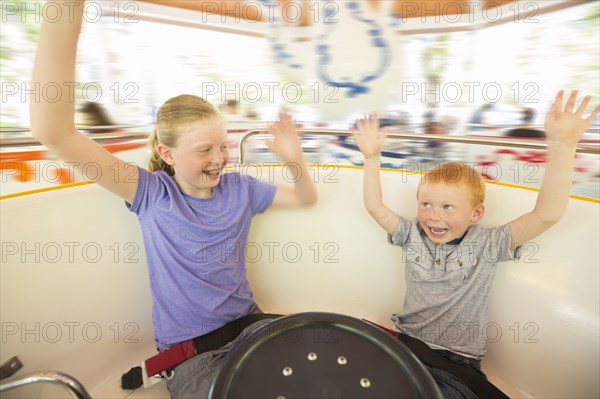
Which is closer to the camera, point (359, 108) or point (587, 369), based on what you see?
point (587, 369)

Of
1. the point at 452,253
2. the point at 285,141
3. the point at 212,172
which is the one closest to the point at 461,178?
the point at 452,253

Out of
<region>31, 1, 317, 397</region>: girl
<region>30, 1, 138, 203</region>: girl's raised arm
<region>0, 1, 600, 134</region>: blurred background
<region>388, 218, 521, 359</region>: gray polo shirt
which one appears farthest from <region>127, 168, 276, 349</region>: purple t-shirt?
<region>0, 1, 600, 134</region>: blurred background

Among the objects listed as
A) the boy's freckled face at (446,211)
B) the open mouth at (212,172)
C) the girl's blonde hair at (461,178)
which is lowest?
the boy's freckled face at (446,211)

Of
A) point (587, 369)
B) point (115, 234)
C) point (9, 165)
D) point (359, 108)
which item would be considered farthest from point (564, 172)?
point (9, 165)

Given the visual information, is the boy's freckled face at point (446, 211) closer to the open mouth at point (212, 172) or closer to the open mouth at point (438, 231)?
the open mouth at point (438, 231)

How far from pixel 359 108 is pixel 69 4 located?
3.92 ft

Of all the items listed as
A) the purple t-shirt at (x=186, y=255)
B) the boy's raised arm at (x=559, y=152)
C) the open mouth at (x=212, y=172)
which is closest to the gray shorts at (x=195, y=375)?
the purple t-shirt at (x=186, y=255)

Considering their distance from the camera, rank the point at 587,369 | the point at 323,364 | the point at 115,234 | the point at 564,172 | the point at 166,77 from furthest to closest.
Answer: the point at 166,77 < the point at 115,234 < the point at 587,369 < the point at 564,172 < the point at 323,364

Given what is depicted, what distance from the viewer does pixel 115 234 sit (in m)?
1.29

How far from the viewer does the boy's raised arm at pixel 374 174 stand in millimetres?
1173

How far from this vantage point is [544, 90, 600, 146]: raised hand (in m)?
0.91

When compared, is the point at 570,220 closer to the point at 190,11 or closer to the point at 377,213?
the point at 377,213

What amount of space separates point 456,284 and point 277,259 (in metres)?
0.71

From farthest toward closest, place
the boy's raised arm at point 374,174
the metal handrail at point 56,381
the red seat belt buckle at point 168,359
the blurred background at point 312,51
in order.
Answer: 1. the blurred background at point 312,51
2. the boy's raised arm at point 374,174
3. the red seat belt buckle at point 168,359
4. the metal handrail at point 56,381
